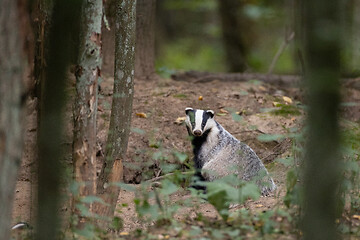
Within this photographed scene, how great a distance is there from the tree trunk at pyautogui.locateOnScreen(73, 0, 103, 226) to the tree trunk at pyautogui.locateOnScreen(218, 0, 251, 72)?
388 inches

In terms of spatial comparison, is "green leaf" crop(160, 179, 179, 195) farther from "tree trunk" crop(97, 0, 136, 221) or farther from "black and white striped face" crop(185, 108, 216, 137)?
"black and white striped face" crop(185, 108, 216, 137)

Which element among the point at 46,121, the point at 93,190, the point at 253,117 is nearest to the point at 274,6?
the point at 253,117

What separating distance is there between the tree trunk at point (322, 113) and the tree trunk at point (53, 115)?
1.25 m

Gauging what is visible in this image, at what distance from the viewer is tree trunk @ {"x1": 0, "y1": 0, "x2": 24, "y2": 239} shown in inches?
126

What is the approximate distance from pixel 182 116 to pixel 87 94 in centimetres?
359

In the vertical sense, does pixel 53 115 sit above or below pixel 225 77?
above

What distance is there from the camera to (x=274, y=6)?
55.8 feet

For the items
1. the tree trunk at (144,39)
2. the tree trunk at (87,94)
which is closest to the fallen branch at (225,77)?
the tree trunk at (144,39)

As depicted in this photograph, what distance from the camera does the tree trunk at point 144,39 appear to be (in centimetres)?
938

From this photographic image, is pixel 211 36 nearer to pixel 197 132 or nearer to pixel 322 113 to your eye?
pixel 197 132

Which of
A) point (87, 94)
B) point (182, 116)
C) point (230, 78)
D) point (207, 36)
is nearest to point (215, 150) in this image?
point (182, 116)

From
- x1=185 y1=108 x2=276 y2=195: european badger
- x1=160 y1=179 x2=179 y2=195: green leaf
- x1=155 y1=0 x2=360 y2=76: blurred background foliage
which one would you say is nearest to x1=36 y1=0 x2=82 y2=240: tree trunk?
x1=160 y1=179 x2=179 y2=195: green leaf

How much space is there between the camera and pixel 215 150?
723 centimetres

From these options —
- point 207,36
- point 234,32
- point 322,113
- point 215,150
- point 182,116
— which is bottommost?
point 215,150
